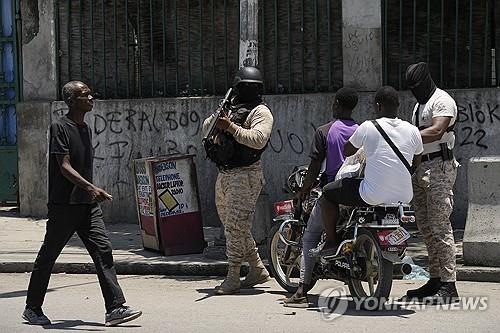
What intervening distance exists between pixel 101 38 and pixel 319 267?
255 inches

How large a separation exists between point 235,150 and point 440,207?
1.80m

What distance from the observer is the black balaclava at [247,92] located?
8109 millimetres

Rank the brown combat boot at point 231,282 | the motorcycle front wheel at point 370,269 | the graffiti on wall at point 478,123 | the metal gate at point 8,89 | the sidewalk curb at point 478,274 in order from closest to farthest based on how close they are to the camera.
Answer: the motorcycle front wheel at point 370,269 → the brown combat boot at point 231,282 → the sidewalk curb at point 478,274 → the graffiti on wall at point 478,123 → the metal gate at point 8,89

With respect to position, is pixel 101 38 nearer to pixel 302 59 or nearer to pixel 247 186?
pixel 302 59

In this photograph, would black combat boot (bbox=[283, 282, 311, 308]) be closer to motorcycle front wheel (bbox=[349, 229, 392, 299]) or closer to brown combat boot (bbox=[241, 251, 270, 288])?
motorcycle front wheel (bbox=[349, 229, 392, 299])

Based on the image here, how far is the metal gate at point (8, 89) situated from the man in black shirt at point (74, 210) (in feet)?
21.6

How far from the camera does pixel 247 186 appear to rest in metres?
8.16

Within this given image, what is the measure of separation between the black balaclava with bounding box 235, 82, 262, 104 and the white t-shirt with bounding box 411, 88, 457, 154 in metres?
1.41

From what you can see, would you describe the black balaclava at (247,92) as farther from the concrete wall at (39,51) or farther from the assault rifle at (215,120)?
the concrete wall at (39,51)

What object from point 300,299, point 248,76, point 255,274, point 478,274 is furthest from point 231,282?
point 478,274

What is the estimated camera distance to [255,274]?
8.50 metres

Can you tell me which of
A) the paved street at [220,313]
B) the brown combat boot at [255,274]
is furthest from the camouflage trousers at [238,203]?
the paved street at [220,313]

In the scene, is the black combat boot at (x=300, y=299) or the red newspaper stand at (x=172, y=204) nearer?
the black combat boot at (x=300, y=299)

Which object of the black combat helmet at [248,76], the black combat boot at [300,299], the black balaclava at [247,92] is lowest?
the black combat boot at [300,299]
